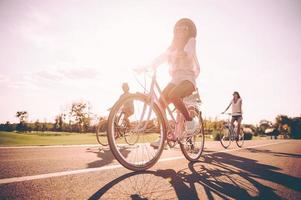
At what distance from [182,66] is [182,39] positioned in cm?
52

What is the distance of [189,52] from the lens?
421 centimetres

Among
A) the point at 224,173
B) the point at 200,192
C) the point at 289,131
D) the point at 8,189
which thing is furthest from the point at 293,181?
the point at 289,131


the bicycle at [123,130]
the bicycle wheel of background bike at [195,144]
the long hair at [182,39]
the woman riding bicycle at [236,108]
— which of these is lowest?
the bicycle wheel of background bike at [195,144]

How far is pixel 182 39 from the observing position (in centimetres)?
438

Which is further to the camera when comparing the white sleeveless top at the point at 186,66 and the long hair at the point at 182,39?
the long hair at the point at 182,39

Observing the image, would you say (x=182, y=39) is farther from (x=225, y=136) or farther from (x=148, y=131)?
(x=225, y=136)

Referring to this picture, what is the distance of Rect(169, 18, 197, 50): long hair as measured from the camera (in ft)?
14.4

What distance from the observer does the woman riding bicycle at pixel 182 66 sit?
14.1 ft

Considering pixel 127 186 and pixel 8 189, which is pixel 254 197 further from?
pixel 8 189

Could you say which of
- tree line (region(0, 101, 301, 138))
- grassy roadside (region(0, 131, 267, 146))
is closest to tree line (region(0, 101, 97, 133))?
tree line (region(0, 101, 301, 138))

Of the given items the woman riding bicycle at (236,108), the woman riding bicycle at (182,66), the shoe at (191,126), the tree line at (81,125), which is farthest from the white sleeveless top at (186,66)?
the tree line at (81,125)

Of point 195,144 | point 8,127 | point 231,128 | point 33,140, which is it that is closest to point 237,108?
point 231,128

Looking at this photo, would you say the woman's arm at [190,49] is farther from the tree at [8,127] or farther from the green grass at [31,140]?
the tree at [8,127]

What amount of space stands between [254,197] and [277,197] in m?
0.27
